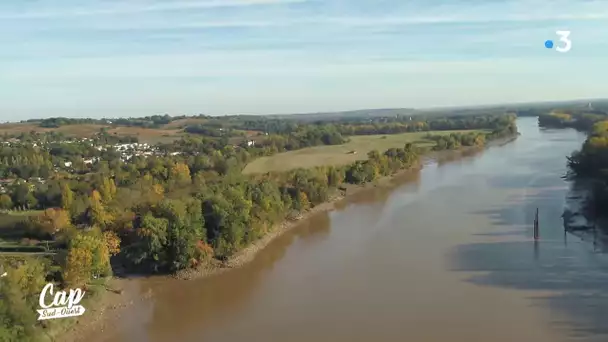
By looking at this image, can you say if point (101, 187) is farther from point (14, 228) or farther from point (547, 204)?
point (547, 204)

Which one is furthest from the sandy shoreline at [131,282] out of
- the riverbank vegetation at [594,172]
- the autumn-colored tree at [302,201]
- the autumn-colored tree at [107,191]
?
the riverbank vegetation at [594,172]

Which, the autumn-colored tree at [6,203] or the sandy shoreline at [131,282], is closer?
the sandy shoreline at [131,282]

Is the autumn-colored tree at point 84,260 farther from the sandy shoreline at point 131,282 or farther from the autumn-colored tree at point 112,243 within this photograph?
the autumn-colored tree at point 112,243

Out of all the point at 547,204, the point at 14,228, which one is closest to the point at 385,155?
the point at 547,204

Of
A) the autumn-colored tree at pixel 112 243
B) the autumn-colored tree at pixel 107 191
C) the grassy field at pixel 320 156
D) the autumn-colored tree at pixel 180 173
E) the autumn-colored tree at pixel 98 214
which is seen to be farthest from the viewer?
the grassy field at pixel 320 156

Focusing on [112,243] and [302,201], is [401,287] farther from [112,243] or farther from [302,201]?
[302,201]

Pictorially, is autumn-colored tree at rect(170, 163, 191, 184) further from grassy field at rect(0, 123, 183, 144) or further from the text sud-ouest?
grassy field at rect(0, 123, 183, 144)
